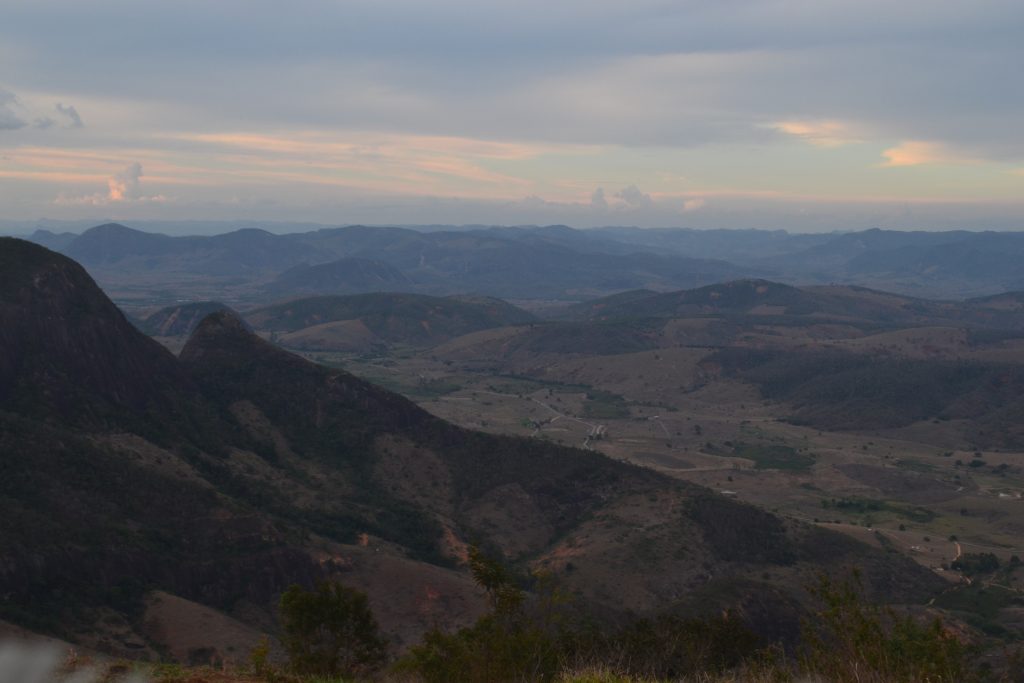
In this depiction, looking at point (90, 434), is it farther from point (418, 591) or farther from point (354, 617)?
point (354, 617)

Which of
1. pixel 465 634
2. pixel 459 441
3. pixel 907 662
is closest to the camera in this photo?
pixel 907 662

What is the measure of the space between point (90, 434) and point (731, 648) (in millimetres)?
49506

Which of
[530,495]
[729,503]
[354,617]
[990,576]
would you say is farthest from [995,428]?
[354,617]

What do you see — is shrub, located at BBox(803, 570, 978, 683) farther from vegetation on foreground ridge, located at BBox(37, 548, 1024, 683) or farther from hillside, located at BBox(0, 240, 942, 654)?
hillside, located at BBox(0, 240, 942, 654)

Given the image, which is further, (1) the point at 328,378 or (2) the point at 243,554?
(1) the point at 328,378

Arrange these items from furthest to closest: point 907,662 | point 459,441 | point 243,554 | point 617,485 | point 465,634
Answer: point 459,441
point 617,485
point 243,554
point 465,634
point 907,662

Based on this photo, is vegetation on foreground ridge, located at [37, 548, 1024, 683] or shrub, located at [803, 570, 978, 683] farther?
vegetation on foreground ridge, located at [37, 548, 1024, 683]

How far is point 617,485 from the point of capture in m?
76.0

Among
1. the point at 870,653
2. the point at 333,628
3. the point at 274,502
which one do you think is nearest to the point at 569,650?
the point at 333,628

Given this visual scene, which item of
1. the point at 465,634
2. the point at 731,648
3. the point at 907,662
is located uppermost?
the point at 907,662

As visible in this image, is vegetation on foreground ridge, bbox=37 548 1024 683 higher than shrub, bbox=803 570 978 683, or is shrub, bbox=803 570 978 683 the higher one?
shrub, bbox=803 570 978 683

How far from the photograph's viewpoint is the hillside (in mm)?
49125

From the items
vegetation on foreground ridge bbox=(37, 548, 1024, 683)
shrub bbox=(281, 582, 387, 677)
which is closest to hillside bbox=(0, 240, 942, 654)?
shrub bbox=(281, 582, 387, 677)

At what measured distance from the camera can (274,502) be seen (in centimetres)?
6347
